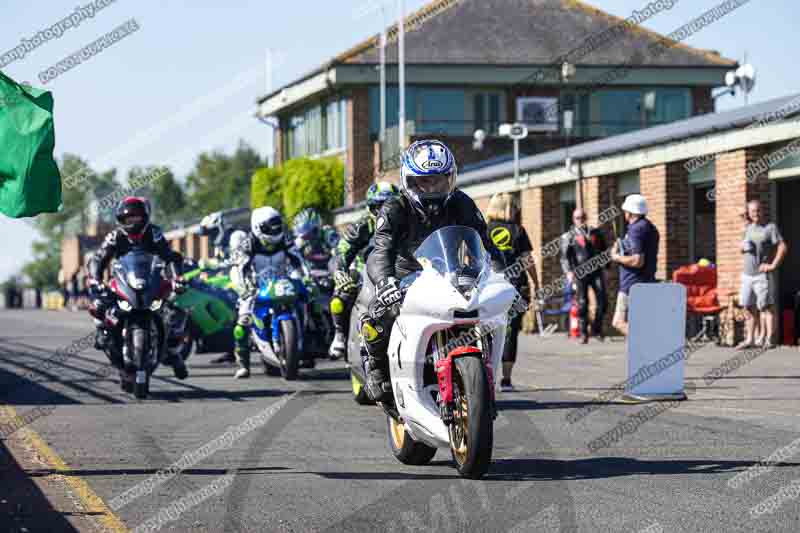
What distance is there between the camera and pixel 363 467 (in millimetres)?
8773

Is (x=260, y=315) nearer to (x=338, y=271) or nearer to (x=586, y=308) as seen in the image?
(x=338, y=271)

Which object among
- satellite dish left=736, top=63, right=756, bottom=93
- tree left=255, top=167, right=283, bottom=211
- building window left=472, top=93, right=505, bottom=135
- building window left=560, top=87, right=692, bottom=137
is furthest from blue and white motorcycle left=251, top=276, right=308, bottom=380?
tree left=255, top=167, right=283, bottom=211

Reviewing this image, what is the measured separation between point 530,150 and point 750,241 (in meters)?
30.0

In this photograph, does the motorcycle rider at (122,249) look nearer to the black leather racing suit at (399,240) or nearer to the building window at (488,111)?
the black leather racing suit at (399,240)

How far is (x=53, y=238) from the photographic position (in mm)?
159875

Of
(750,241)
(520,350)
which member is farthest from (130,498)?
(520,350)

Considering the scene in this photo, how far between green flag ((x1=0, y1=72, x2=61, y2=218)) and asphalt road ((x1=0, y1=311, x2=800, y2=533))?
1601mm

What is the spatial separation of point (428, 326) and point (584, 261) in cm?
1504

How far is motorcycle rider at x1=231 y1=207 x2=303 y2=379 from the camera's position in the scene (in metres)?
16.1

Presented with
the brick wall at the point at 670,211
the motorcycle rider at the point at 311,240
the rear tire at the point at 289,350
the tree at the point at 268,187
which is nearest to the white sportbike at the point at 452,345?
the rear tire at the point at 289,350

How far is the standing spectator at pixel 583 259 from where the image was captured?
22.9 meters

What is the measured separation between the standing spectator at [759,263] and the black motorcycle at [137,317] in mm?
8885

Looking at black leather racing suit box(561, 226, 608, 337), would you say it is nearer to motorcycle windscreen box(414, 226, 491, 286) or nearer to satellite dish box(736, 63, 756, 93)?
satellite dish box(736, 63, 756, 93)

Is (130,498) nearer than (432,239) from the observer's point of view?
Yes
